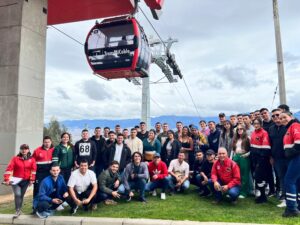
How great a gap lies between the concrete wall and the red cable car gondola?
5.83 ft

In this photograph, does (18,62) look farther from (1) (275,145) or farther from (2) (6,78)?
(1) (275,145)

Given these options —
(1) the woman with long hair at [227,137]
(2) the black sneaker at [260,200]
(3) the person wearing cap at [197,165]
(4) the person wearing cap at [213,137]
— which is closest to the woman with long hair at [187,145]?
(3) the person wearing cap at [197,165]

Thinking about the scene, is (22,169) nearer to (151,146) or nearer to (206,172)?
(151,146)

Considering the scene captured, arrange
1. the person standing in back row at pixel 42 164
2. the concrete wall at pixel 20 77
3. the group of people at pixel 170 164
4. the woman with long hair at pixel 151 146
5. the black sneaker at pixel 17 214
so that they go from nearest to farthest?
the group of people at pixel 170 164, the black sneaker at pixel 17 214, the person standing in back row at pixel 42 164, the woman with long hair at pixel 151 146, the concrete wall at pixel 20 77

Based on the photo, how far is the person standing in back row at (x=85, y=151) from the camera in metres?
7.85

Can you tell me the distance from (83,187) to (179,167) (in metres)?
2.77

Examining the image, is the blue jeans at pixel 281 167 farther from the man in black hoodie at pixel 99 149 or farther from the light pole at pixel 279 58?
the man in black hoodie at pixel 99 149

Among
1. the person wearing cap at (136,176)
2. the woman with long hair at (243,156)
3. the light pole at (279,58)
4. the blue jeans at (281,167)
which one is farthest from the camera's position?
the light pole at (279,58)

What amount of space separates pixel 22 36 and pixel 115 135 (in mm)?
4270

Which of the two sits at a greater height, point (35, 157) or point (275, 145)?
point (275, 145)

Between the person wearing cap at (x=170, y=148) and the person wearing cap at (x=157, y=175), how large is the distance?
18.9 inches

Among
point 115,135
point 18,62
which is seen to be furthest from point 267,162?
point 18,62

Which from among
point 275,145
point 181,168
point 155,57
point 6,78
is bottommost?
point 181,168

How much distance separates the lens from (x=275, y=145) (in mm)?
6418
